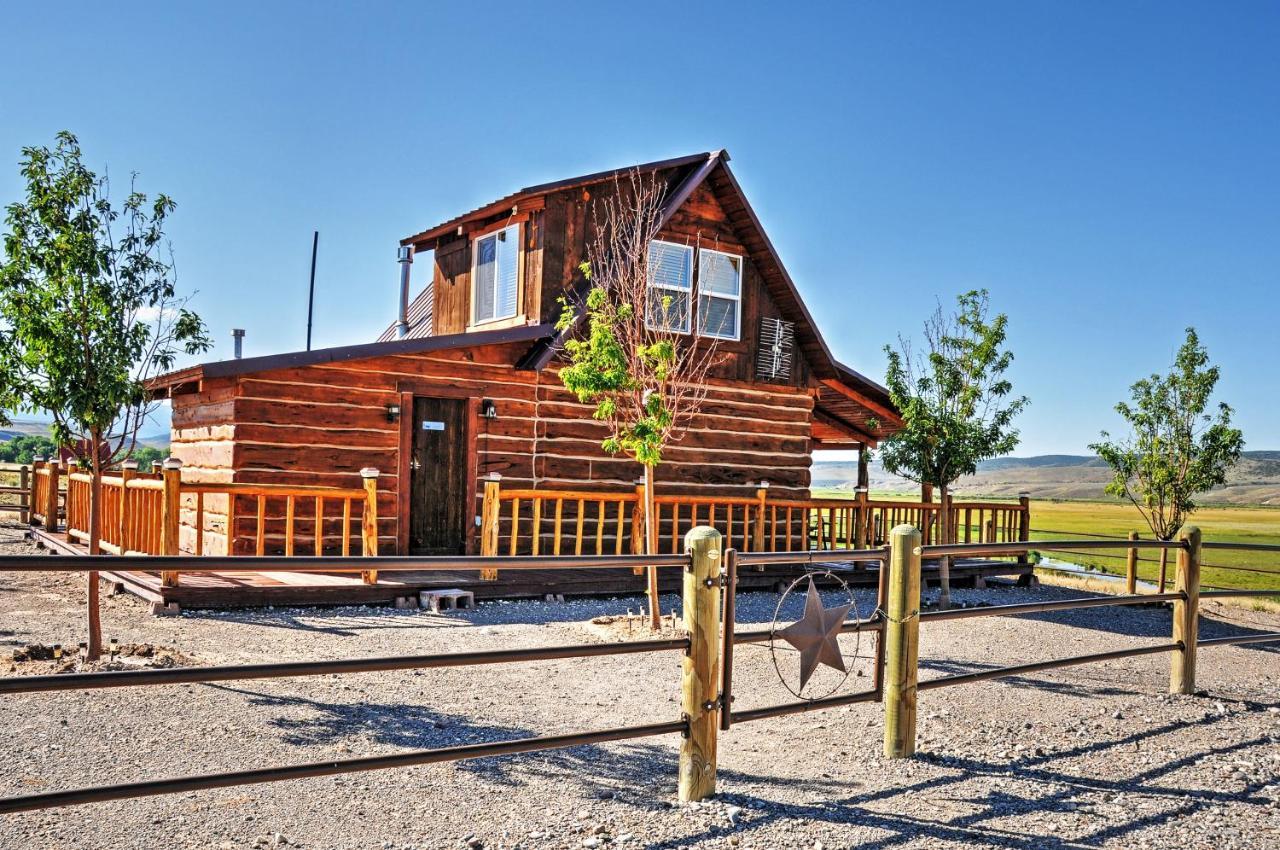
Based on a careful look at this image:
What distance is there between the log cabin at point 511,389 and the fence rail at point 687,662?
780 centimetres

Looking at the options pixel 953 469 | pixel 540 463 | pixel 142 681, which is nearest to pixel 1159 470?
pixel 953 469

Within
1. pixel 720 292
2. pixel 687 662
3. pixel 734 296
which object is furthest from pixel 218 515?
pixel 687 662

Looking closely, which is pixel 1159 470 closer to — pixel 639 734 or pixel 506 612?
pixel 506 612

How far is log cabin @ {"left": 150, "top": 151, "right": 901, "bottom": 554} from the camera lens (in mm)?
13523

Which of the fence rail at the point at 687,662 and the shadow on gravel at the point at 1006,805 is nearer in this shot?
the fence rail at the point at 687,662

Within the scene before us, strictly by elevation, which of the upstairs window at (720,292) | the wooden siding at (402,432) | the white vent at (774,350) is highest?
the upstairs window at (720,292)

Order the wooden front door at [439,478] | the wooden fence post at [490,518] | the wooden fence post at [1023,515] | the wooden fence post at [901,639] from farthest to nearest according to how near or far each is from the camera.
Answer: the wooden fence post at [1023,515]
the wooden front door at [439,478]
the wooden fence post at [490,518]
the wooden fence post at [901,639]

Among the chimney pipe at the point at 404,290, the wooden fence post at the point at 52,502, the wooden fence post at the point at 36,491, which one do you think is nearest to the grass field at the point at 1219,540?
the chimney pipe at the point at 404,290

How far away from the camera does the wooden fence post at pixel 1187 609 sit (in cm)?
782

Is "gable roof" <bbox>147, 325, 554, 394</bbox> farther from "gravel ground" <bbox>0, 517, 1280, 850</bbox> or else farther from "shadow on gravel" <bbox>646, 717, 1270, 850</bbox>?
"shadow on gravel" <bbox>646, 717, 1270, 850</bbox>

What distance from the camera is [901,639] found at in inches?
234

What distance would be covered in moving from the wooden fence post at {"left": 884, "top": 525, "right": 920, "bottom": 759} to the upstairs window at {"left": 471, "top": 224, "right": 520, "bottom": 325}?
11.5 meters

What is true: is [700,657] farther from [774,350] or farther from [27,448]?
[27,448]

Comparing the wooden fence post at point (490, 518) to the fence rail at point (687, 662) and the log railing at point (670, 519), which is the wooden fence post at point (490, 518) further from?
the fence rail at point (687, 662)
